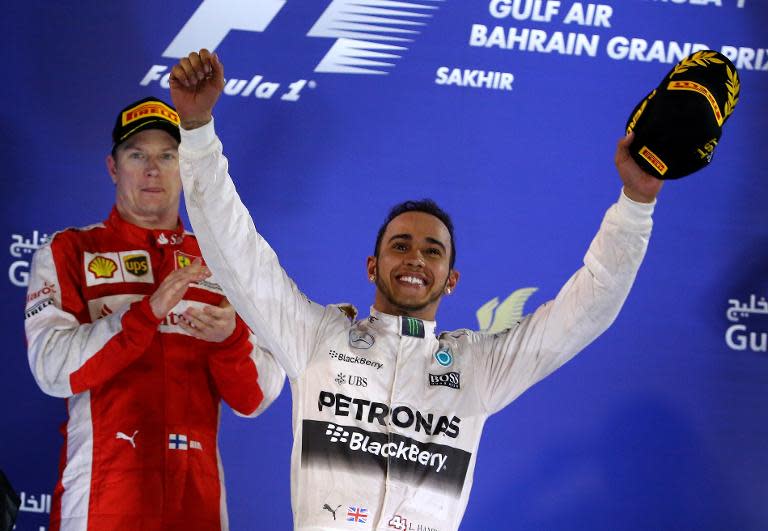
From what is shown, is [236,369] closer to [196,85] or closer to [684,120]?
[196,85]

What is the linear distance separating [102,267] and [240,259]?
0.59 metres

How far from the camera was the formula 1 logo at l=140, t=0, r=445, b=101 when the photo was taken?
3465 millimetres

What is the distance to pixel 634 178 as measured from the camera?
2389mm

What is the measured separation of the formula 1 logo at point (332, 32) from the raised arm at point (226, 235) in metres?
1.10

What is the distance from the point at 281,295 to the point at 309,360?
18 centimetres

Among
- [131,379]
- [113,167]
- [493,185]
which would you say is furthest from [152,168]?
[493,185]

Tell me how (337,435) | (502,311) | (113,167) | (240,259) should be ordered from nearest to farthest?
(240,259), (337,435), (113,167), (502,311)

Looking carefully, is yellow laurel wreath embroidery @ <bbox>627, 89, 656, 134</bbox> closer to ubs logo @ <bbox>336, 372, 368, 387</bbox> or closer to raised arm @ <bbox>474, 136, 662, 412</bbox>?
raised arm @ <bbox>474, 136, 662, 412</bbox>

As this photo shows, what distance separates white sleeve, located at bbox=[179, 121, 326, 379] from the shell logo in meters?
0.51

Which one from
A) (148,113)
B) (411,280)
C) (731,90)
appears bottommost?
(411,280)

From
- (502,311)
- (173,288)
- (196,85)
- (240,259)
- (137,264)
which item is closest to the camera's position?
(196,85)

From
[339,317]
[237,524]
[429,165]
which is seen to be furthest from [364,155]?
[237,524]

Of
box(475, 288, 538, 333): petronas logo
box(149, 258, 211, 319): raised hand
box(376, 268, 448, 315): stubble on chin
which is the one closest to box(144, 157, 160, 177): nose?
box(149, 258, 211, 319): raised hand

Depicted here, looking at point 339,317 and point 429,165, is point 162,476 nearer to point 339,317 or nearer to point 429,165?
point 339,317
